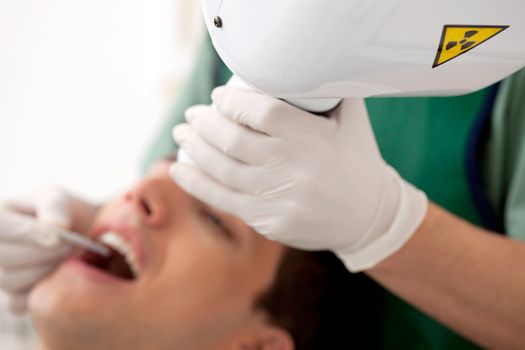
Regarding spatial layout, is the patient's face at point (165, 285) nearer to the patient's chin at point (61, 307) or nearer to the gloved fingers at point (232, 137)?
the patient's chin at point (61, 307)

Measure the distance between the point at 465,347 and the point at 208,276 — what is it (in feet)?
1.87

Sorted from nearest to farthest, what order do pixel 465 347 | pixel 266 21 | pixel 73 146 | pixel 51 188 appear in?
pixel 266 21, pixel 465 347, pixel 51 188, pixel 73 146

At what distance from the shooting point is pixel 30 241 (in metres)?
1.18

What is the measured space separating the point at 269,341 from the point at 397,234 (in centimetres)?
45

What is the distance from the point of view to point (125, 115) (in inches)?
106

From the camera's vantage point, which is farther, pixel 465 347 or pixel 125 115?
pixel 125 115

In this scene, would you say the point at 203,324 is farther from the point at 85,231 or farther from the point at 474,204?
the point at 474,204

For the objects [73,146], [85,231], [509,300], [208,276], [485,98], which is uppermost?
[485,98]

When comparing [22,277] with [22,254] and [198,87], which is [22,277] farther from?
[198,87]

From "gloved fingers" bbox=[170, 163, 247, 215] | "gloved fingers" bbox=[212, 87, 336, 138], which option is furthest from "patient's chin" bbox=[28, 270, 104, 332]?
"gloved fingers" bbox=[212, 87, 336, 138]

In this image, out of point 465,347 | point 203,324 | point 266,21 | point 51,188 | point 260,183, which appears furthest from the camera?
point 51,188

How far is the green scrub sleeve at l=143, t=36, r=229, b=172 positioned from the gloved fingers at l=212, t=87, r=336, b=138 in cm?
80

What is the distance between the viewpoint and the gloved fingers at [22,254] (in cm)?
118

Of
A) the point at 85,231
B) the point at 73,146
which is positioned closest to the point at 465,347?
the point at 85,231
